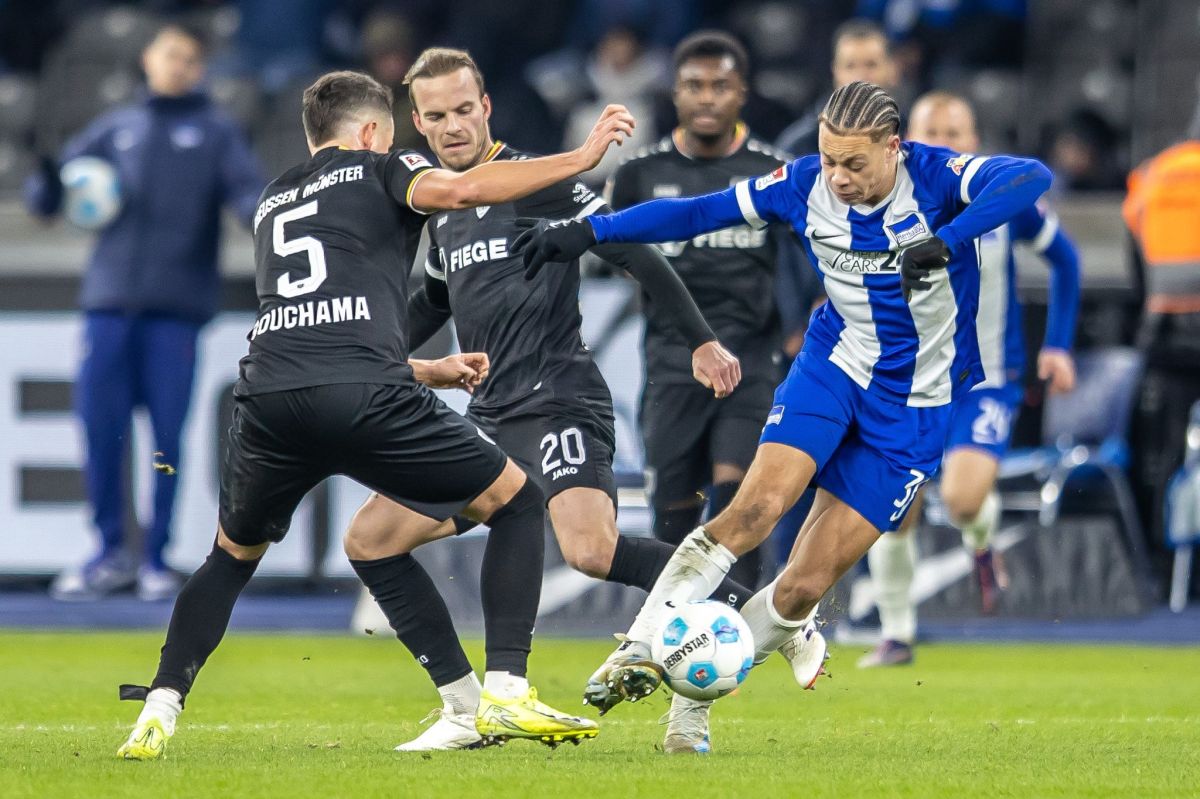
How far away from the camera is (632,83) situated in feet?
45.8

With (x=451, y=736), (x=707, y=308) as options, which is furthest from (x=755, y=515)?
(x=707, y=308)

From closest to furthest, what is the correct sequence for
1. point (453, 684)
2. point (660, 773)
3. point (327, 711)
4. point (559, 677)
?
point (660, 773)
point (453, 684)
point (327, 711)
point (559, 677)

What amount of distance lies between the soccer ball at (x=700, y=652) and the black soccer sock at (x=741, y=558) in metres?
1.97

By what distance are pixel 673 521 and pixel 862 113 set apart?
8.24 feet

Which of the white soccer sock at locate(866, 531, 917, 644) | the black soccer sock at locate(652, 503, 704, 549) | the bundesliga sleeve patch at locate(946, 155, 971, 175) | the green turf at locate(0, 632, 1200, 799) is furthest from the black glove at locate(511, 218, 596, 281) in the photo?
the white soccer sock at locate(866, 531, 917, 644)

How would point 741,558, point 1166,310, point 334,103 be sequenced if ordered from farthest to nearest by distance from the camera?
point 1166,310
point 741,558
point 334,103

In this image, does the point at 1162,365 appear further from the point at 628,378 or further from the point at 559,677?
the point at 559,677

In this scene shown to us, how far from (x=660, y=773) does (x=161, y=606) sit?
6139 millimetres

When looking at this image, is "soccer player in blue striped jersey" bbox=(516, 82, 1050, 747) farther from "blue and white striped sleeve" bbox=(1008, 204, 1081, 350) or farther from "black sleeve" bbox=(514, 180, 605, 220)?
"blue and white striped sleeve" bbox=(1008, 204, 1081, 350)

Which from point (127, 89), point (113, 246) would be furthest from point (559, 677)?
point (127, 89)

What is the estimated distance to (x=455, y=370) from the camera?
5551mm

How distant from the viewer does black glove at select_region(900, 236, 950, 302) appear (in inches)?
207

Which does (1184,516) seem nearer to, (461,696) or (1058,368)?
(1058,368)

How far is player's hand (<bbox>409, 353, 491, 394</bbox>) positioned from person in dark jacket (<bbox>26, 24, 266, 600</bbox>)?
520 centimetres
